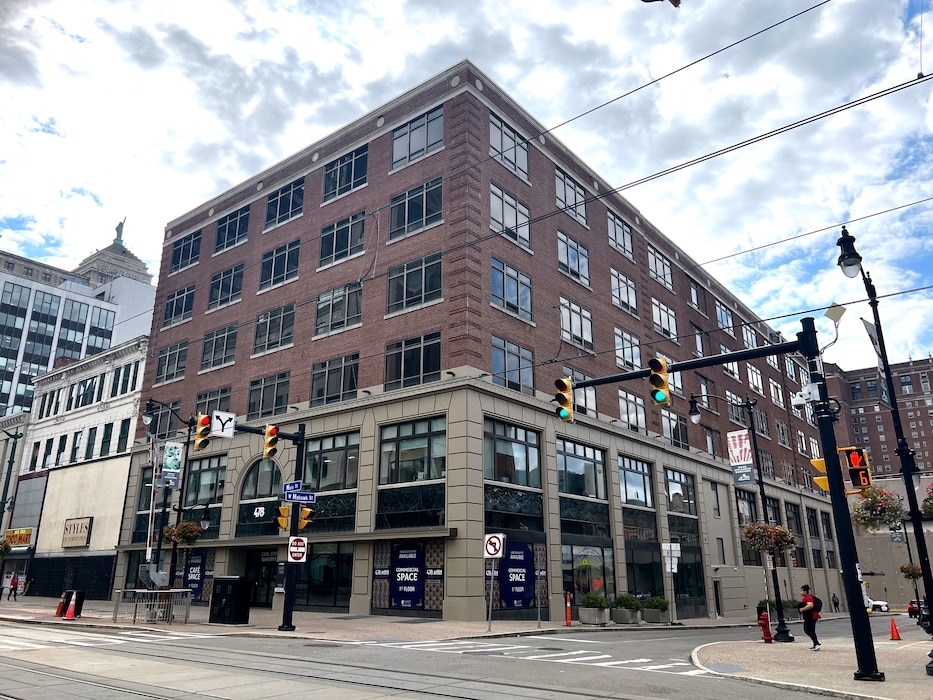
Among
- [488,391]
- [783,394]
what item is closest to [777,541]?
[488,391]

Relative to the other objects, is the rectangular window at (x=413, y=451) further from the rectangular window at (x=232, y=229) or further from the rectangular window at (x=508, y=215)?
the rectangular window at (x=232, y=229)

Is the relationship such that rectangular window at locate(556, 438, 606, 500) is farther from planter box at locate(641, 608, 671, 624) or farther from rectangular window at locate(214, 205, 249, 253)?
rectangular window at locate(214, 205, 249, 253)

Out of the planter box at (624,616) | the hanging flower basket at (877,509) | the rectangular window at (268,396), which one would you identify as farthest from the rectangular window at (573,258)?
the hanging flower basket at (877,509)

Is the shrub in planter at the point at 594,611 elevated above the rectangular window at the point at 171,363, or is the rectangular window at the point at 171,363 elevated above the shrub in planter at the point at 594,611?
the rectangular window at the point at 171,363

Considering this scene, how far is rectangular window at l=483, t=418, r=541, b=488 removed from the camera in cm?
2970

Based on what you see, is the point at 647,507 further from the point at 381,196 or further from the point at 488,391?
the point at 381,196

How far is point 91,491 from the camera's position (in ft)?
162

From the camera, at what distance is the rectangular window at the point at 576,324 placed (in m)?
36.9

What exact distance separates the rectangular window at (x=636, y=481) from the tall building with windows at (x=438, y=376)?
0.52 ft

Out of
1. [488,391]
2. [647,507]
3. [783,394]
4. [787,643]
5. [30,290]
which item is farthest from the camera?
[30,290]

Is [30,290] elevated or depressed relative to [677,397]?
elevated

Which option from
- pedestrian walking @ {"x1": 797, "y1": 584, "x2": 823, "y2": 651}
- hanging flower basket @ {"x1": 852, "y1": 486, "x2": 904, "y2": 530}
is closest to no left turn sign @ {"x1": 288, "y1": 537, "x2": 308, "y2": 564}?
pedestrian walking @ {"x1": 797, "y1": 584, "x2": 823, "y2": 651}

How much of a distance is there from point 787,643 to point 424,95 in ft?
90.4

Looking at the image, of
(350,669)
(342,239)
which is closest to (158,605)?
(350,669)
